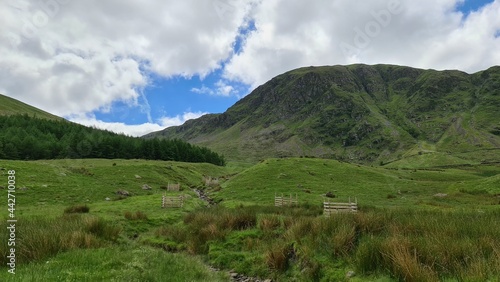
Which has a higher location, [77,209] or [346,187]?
[346,187]

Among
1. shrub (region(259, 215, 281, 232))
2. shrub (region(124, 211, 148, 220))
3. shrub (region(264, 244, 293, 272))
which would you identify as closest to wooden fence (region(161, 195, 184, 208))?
shrub (region(124, 211, 148, 220))

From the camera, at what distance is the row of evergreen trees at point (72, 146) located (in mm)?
95188

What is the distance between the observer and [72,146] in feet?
347

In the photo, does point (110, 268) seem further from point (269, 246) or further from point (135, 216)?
point (135, 216)

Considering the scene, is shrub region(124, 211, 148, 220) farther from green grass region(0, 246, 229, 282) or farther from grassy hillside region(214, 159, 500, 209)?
green grass region(0, 246, 229, 282)

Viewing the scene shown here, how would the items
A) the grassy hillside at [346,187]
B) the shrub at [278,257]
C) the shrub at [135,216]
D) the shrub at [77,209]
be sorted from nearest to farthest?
1. the shrub at [278,257]
2. the shrub at [135,216]
3. the shrub at [77,209]
4. the grassy hillside at [346,187]

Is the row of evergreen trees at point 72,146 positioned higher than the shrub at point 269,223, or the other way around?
the row of evergreen trees at point 72,146

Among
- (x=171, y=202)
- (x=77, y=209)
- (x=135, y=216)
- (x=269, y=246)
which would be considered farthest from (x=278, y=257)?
(x=171, y=202)

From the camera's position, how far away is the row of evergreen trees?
95188 millimetres

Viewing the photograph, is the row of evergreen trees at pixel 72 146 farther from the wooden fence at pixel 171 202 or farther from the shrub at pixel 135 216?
the shrub at pixel 135 216

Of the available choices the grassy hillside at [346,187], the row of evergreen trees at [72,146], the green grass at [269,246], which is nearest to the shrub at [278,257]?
the green grass at [269,246]

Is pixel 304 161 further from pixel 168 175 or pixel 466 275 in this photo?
pixel 466 275

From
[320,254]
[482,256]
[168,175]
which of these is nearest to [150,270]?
[320,254]

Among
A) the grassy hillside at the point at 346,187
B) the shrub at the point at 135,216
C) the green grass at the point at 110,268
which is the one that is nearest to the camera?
the green grass at the point at 110,268
